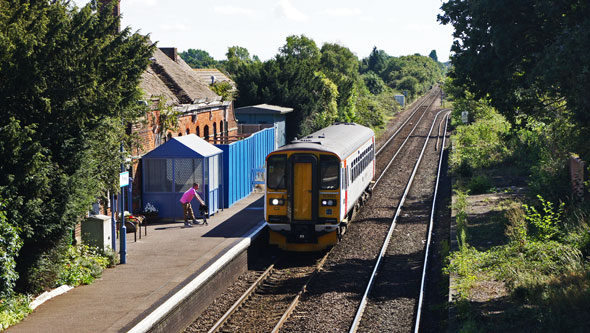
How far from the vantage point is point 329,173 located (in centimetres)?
1580

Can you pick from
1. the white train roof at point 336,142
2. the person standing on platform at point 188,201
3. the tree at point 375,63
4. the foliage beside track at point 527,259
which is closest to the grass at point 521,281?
the foliage beside track at point 527,259

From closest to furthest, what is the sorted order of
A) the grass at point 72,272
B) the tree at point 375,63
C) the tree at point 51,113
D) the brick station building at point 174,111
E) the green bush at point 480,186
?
the grass at point 72,272
the tree at point 51,113
the brick station building at point 174,111
the green bush at point 480,186
the tree at point 375,63

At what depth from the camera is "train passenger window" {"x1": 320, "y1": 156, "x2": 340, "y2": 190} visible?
15.8 meters

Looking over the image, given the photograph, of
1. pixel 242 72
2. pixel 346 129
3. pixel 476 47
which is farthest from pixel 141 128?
pixel 242 72

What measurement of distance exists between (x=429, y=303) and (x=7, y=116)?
8.30 metres

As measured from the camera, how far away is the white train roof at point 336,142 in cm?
1600

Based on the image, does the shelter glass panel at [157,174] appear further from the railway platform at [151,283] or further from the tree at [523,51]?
the tree at [523,51]

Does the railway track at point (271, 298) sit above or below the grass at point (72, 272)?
below

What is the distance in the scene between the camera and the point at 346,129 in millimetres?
21906

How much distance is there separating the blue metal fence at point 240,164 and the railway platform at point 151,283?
3.30 metres

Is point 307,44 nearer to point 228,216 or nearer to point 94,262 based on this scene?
point 228,216

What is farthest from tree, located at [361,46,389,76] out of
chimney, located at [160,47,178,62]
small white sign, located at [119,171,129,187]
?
small white sign, located at [119,171,129,187]

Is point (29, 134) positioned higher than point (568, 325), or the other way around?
point (29, 134)

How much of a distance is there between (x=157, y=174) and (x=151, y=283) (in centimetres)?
730
